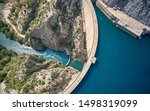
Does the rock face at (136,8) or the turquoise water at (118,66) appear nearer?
the turquoise water at (118,66)

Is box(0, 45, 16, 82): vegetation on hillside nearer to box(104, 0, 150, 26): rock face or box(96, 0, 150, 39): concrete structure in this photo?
box(96, 0, 150, 39): concrete structure

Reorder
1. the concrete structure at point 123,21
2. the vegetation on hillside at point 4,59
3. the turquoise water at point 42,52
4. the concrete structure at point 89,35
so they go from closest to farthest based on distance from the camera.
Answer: the concrete structure at point 89,35
the vegetation on hillside at point 4,59
the concrete structure at point 123,21
the turquoise water at point 42,52

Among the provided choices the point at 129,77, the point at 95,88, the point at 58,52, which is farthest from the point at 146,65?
the point at 58,52

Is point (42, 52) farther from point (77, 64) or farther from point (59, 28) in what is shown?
point (77, 64)

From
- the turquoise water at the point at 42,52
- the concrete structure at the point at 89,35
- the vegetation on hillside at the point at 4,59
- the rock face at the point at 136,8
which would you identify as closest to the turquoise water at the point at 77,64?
the turquoise water at the point at 42,52

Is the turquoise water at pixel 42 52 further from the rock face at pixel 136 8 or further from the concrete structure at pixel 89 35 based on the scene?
the rock face at pixel 136 8

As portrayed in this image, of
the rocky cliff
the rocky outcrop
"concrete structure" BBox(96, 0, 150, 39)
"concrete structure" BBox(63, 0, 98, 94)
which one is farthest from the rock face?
the rocky outcrop

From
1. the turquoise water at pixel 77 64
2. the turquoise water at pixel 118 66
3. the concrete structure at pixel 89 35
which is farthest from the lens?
the turquoise water at pixel 77 64
